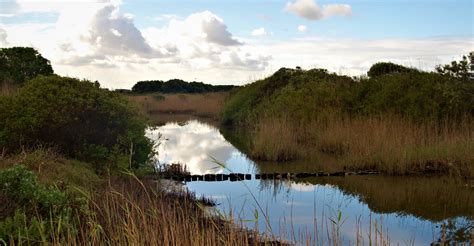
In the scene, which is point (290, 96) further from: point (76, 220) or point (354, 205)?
point (76, 220)

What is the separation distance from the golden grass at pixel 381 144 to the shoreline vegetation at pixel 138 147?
0.04 metres

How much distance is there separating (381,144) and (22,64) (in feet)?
57.3

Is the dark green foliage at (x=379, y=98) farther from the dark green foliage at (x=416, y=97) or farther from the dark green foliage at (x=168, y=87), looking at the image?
the dark green foliage at (x=168, y=87)

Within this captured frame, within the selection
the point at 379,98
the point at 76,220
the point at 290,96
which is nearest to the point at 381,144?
the point at 379,98

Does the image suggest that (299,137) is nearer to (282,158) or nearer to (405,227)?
(282,158)

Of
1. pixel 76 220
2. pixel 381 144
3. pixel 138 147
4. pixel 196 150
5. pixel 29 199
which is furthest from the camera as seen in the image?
pixel 196 150

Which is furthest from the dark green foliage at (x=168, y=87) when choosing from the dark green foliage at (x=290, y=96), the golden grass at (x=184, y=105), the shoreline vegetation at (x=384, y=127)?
the shoreline vegetation at (x=384, y=127)

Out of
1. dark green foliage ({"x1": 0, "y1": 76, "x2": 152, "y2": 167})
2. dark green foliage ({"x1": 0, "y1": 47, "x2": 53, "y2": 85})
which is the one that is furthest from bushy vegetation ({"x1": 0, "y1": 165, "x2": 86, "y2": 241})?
dark green foliage ({"x1": 0, "y1": 47, "x2": 53, "y2": 85})

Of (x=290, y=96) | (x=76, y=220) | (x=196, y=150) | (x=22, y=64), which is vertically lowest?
(x=196, y=150)

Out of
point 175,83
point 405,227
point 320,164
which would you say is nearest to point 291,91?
point 320,164

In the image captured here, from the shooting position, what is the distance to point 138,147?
12.2 metres

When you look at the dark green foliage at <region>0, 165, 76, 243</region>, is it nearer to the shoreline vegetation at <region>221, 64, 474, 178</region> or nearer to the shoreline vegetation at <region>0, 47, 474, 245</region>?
the shoreline vegetation at <region>0, 47, 474, 245</region>

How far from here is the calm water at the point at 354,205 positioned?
8.90 metres

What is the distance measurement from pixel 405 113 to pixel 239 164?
5770 millimetres
